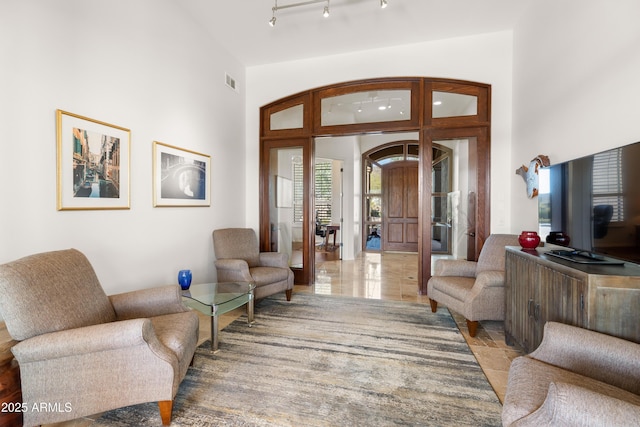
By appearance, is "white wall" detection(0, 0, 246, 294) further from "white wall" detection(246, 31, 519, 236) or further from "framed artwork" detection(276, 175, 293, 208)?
"white wall" detection(246, 31, 519, 236)

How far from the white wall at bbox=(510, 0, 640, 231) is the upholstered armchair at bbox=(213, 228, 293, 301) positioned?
9.74 feet

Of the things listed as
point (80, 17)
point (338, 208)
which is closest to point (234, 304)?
point (80, 17)

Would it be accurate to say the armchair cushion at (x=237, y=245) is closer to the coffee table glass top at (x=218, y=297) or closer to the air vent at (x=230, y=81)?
the coffee table glass top at (x=218, y=297)

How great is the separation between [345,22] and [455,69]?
1601 millimetres

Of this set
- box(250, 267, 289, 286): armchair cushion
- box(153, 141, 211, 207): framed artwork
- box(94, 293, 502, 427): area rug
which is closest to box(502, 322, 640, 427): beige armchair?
box(94, 293, 502, 427): area rug

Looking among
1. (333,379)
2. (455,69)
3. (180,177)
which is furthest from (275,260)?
(455,69)

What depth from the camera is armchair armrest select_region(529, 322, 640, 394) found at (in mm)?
1261

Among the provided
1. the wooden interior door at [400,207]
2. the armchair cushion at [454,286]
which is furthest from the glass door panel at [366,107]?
the wooden interior door at [400,207]

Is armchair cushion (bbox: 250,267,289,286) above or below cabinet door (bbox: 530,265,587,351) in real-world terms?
below

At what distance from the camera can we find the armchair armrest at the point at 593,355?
1.26m

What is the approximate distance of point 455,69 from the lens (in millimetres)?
3875

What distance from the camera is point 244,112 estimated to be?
15.5ft

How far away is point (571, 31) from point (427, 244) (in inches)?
104

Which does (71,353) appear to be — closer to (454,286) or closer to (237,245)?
(237,245)
